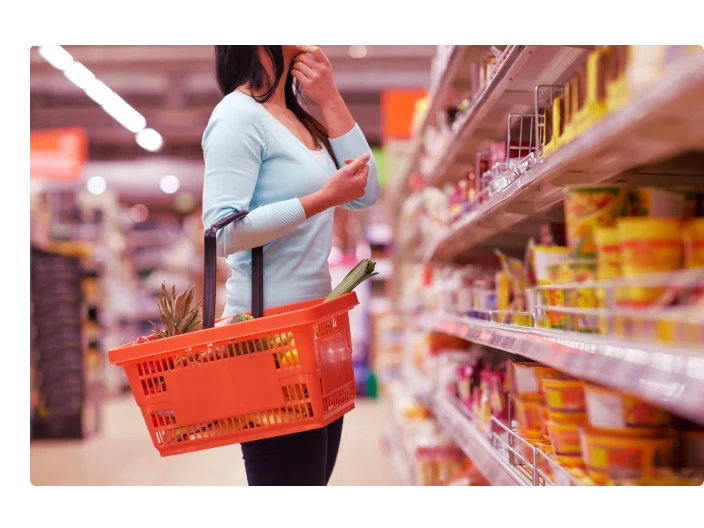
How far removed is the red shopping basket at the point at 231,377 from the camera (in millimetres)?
1372

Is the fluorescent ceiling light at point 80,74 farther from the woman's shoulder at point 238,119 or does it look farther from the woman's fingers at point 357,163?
the woman's fingers at point 357,163

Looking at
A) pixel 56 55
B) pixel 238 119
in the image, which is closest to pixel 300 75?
pixel 238 119

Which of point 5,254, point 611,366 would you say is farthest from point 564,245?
point 5,254

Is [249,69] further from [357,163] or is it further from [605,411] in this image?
[605,411]

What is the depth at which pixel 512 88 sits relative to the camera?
6.34ft

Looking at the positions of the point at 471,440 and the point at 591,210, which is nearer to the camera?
the point at 591,210

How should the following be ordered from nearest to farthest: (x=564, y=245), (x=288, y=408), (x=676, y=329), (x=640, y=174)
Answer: (x=676, y=329), (x=640, y=174), (x=288, y=408), (x=564, y=245)

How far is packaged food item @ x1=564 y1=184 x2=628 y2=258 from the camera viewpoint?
46.3 inches

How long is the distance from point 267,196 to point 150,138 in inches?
34.0

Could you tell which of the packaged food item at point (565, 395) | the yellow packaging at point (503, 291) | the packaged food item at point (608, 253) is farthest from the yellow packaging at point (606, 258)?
the yellow packaging at point (503, 291)

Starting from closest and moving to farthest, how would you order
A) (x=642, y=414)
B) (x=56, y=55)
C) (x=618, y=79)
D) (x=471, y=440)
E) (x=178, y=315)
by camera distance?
1. (x=618, y=79)
2. (x=642, y=414)
3. (x=178, y=315)
4. (x=56, y=55)
5. (x=471, y=440)
